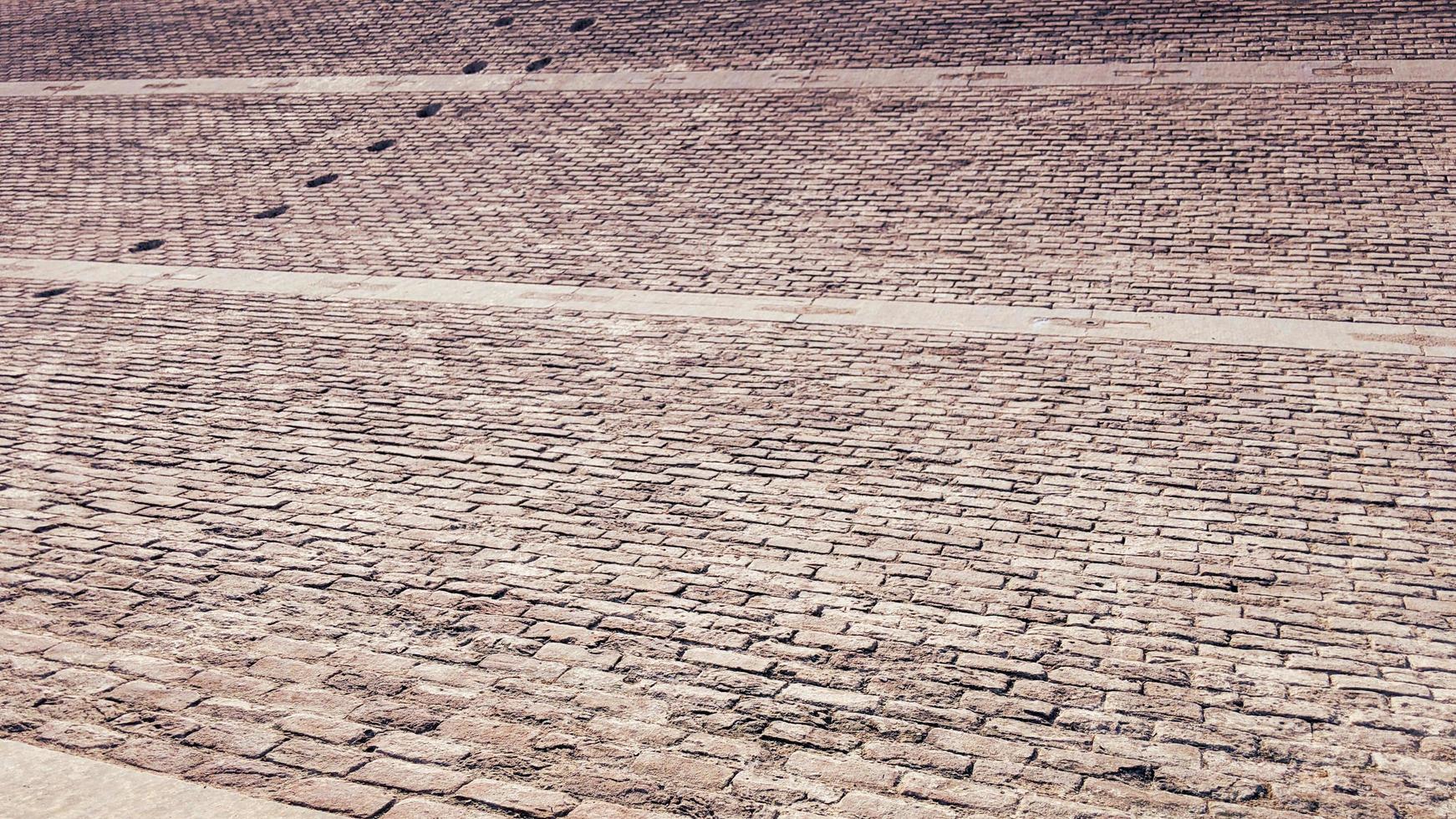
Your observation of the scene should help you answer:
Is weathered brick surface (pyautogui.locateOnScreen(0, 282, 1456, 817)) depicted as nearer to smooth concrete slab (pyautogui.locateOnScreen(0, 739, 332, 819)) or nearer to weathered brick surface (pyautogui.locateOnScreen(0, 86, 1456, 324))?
smooth concrete slab (pyautogui.locateOnScreen(0, 739, 332, 819))

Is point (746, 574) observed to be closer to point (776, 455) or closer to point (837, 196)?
point (776, 455)

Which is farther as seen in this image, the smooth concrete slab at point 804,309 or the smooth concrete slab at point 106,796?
the smooth concrete slab at point 804,309

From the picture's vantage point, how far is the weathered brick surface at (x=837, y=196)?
901 centimetres

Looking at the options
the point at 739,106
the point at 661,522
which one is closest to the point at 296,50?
the point at 739,106

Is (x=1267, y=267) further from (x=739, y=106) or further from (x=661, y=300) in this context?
(x=739, y=106)

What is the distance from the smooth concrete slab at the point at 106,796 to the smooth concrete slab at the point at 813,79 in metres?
10.6

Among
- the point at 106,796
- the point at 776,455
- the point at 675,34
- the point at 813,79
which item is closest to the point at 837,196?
the point at 813,79

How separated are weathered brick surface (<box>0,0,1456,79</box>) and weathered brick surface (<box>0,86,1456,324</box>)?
0.91 metres

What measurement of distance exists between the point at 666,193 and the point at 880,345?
407 centimetres

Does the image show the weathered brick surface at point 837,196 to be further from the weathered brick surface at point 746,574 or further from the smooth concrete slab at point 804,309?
the weathered brick surface at point 746,574

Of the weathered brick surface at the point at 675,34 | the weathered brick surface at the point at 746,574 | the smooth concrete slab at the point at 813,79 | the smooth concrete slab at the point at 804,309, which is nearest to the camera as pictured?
the weathered brick surface at the point at 746,574

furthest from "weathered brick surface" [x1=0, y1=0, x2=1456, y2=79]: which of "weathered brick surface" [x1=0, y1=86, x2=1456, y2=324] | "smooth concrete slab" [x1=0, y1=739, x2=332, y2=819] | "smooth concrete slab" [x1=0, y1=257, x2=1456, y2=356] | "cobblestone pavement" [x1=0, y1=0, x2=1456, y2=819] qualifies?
"smooth concrete slab" [x1=0, y1=739, x2=332, y2=819]

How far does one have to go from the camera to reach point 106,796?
3.60 metres

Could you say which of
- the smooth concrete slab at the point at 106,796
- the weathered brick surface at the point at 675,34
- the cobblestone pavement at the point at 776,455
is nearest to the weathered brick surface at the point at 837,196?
the cobblestone pavement at the point at 776,455
